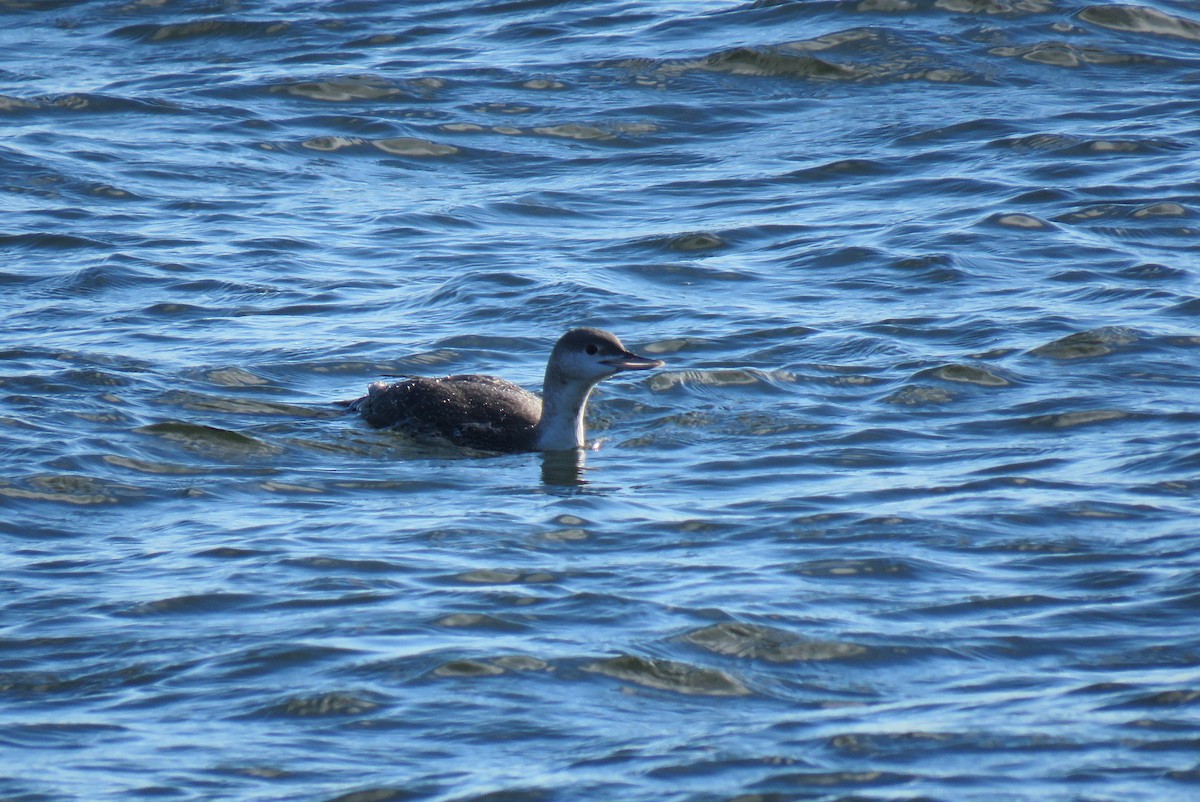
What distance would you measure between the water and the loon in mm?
216

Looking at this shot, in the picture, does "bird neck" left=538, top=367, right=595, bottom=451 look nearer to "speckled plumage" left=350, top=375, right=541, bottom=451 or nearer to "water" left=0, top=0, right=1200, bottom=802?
"speckled plumage" left=350, top=375, right=541, bottom=451

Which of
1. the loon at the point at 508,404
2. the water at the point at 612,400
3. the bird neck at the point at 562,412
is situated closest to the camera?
the water at the point at 612,400

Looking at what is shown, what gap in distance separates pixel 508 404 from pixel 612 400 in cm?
109

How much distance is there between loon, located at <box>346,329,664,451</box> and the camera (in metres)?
11.2

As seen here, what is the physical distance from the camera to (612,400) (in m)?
12.4

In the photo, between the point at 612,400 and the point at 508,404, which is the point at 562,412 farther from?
the point at 612,400

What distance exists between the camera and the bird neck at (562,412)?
11.3m

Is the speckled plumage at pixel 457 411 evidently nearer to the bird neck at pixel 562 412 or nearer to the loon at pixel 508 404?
the loon at pixel 508 404

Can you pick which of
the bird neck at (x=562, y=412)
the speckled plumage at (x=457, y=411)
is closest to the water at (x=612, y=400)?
the speckled plumage at (x=457, y=411)

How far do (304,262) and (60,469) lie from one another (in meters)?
4.99

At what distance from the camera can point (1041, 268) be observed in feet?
46.6

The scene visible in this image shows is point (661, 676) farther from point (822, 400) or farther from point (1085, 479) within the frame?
point (822, 400)

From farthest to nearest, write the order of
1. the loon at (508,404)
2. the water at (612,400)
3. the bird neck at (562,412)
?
1. the bird neck at (562,412)
2. the loon at (508,404)
3. the water at (612,400)

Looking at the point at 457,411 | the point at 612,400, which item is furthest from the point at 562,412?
the point at 612,400
